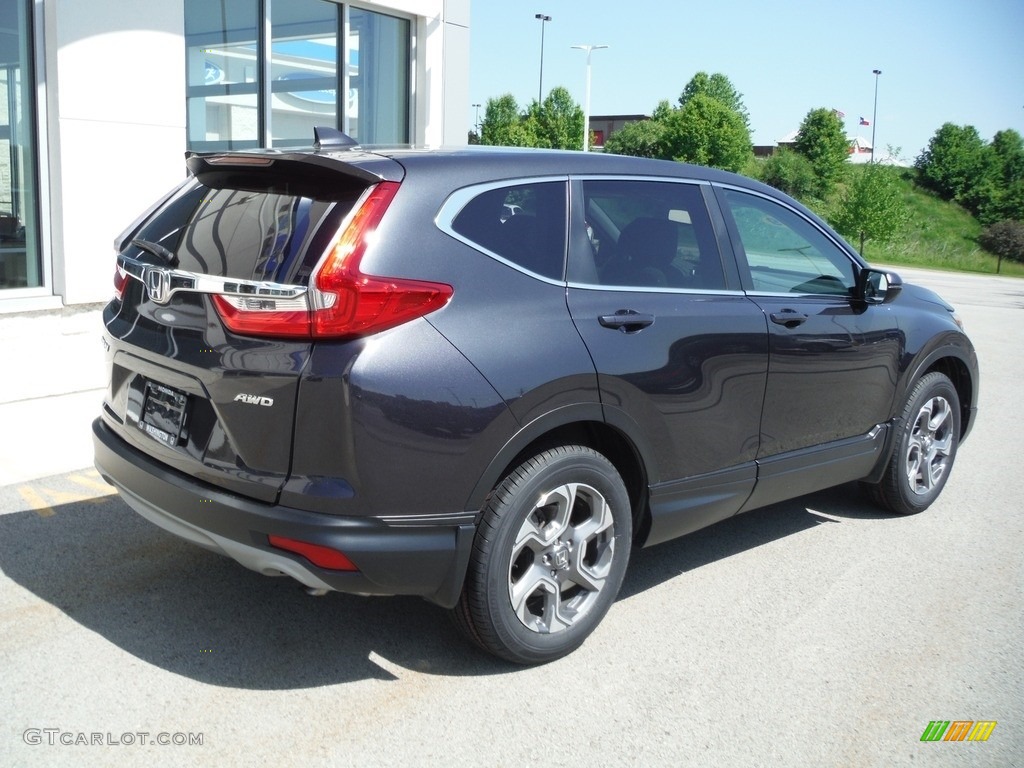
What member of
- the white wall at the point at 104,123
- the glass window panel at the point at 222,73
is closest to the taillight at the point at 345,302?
the white wall at the point at 104,123

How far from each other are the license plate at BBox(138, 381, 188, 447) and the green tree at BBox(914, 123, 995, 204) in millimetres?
86292

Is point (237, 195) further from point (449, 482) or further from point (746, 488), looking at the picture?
point (746, 488)

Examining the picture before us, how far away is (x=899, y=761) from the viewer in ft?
10.4

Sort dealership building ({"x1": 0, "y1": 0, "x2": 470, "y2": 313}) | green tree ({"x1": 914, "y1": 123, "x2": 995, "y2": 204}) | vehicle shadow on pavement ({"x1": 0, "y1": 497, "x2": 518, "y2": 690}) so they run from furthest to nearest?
1. green tree ({"x1": 914, "y1": 123, "x2": 995, "y2": 204})
2. dealership building ({"x1": 0, "y1": 0, "x2": 470, "y2": 313})
3. vehicle shadow on pavement ({"x1": 0, "y1": 497, "x2": 518, "y2": 690})

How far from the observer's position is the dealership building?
8281 mm

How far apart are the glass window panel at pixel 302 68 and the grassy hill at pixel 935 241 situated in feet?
121

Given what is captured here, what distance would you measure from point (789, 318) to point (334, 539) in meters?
2.40

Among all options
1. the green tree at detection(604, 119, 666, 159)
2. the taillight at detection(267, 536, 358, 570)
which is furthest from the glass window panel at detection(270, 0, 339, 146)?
the green tree at detection(604, 119, 666, 159)

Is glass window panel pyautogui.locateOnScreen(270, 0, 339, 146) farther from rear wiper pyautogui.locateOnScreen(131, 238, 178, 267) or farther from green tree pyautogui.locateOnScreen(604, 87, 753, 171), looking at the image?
green tree pyautogui.locateOnScreen(604, 87, 753, 171)

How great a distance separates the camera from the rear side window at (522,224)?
3.42m

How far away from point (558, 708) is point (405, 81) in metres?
10.0

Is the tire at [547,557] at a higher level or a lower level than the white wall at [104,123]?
lower

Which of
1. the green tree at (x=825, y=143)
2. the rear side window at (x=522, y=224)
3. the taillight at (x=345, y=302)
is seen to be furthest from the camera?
the green tree at (x=825, y=143)

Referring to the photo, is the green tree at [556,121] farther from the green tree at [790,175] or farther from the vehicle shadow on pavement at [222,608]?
the vehicle shadow on pavement at [222,608]
